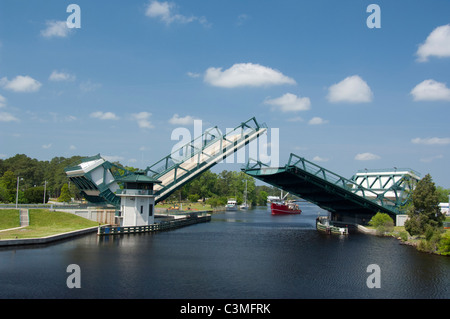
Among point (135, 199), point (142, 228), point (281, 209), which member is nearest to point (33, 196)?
point (135, 199)

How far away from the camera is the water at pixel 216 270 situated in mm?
18375

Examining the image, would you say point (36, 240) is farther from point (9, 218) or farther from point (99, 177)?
point (99, 177)

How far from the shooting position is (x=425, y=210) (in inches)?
1405

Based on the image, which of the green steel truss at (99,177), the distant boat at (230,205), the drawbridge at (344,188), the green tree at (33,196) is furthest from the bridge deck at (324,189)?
the distant boat at (230,205)

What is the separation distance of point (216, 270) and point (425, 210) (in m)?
23.3

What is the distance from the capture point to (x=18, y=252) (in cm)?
2573

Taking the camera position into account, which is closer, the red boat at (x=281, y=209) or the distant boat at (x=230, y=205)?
the red boat at (x=281, y=209)

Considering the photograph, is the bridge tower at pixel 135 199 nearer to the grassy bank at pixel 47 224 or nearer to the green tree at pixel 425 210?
the grassy bank at pixel 47 224

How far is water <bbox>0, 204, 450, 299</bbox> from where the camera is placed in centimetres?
1838

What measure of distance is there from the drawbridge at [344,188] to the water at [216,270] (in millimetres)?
9582

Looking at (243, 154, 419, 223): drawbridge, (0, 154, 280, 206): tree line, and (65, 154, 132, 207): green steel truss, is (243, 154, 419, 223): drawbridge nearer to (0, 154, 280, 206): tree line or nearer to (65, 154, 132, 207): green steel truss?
(65, 154, 132, 207): green steel truss

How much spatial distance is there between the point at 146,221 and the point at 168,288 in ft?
77.1

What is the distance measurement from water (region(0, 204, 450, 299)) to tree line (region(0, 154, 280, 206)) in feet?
127
